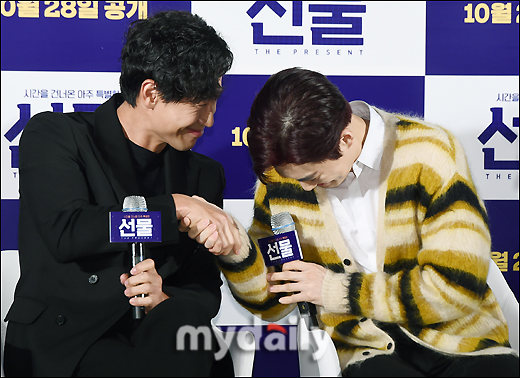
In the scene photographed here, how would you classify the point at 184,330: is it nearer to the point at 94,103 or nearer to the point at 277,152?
the point at 277,152

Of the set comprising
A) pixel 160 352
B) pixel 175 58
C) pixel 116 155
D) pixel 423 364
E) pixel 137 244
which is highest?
pixel 175 58

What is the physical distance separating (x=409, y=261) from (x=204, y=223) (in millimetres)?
644

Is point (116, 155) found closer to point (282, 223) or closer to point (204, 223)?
point (204, 223)

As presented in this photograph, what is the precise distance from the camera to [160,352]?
1.15 meters

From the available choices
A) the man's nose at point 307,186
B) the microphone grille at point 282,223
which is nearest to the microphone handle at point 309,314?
the microphone grille at point 282,223

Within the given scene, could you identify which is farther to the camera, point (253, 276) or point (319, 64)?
point (319, 64)

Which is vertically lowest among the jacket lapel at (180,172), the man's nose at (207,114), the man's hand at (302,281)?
the man's hand at (302,281)

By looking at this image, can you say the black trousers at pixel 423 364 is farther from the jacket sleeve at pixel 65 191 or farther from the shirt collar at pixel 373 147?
the jacket sleeve at pixel 65 191

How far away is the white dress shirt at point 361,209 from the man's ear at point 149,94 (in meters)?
0.62

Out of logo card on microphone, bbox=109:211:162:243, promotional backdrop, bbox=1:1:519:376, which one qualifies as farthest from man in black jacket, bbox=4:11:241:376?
promotional backdrop, bbox=1:1:519:376

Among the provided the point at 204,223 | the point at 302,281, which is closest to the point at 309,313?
the point at 302,281

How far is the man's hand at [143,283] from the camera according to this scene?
127 centimetres

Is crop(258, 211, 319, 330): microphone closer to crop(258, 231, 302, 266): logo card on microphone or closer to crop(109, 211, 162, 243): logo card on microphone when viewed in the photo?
crop(258, 231, 302, 266): logo card on microphone

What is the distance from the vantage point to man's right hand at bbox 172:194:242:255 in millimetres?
1360
